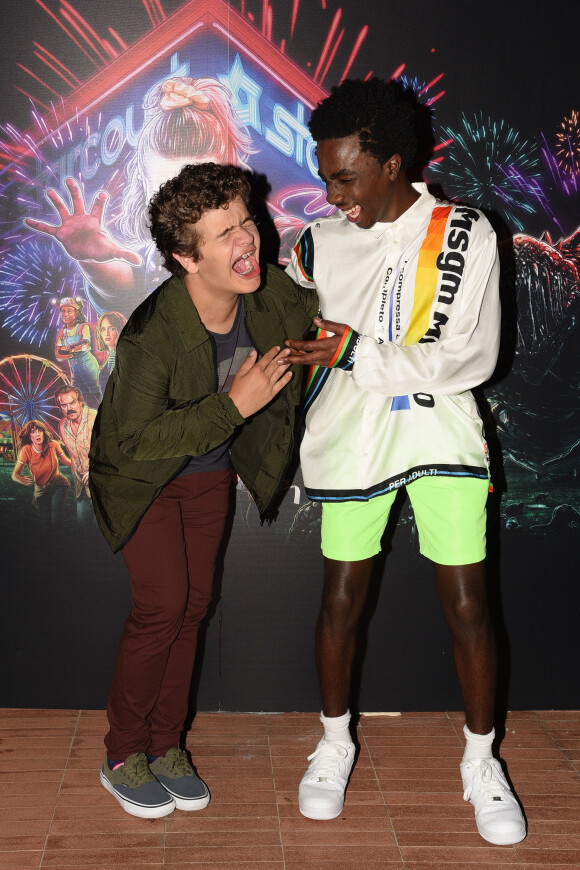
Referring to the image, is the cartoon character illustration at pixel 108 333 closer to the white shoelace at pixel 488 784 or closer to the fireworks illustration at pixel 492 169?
the fireworks illustration at pixel 492 169

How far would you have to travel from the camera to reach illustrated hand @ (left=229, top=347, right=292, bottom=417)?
7.07 feet

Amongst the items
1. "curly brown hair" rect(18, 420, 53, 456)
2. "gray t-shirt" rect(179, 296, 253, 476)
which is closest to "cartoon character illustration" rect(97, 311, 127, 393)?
"curly brown hair" rect(18, 420, 53, 456)

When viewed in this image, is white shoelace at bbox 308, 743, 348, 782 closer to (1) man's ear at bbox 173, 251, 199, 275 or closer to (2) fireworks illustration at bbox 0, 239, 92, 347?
(1) man's ear at bbox 173, 251, 199, 275

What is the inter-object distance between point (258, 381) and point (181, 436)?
0.72 ft

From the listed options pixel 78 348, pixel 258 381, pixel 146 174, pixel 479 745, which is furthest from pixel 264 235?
pixel 479 745

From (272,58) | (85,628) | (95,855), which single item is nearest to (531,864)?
(95,855)

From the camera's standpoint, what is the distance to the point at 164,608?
2332mm

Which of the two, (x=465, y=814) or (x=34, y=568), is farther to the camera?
(x=34, y=568)

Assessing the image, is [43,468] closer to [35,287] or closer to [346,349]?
[35,287]

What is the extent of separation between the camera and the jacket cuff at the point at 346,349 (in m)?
2.21

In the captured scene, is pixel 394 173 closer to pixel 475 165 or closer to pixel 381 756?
pixel 475 165

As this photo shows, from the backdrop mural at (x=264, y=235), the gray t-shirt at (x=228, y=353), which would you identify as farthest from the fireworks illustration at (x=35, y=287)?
the gray t-shirt at (x=228, y=353)

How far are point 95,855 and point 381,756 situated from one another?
883mm

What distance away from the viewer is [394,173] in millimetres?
2234
